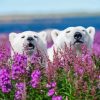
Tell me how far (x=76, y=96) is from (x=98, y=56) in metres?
1.87

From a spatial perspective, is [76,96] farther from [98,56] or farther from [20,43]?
[20,43]

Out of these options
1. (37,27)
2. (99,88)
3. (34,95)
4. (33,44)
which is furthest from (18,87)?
(37,27)

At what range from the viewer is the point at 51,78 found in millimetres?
6543

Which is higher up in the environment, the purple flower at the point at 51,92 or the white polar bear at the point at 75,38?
the white polar bear at the point at 75,38

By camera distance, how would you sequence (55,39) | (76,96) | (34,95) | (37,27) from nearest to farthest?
(76,96)
(34,95)
(55,39)
(37,27)

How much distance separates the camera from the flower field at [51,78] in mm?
6336

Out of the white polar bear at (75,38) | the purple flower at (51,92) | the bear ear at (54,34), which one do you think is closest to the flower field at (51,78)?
the purple flower at (51,92)

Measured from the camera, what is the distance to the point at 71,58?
6.83 metres

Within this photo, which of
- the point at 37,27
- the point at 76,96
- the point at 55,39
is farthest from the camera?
the point at 37,27

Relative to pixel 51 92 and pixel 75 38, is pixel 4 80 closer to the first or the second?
pixel 51 92

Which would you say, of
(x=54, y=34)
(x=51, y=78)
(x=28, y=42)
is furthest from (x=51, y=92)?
(x=54, y=34)

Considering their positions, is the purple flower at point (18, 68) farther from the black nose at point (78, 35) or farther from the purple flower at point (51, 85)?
the black nose at point (78, 35)

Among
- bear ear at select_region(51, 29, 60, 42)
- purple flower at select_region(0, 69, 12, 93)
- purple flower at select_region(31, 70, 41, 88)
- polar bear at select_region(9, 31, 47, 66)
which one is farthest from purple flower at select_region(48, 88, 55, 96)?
bear ear at select_region(51, 29, 60, 42)

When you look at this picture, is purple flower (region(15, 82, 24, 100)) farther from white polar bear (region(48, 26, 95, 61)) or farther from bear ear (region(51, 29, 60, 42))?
bear ear (region(51, 29, 60, 42))
